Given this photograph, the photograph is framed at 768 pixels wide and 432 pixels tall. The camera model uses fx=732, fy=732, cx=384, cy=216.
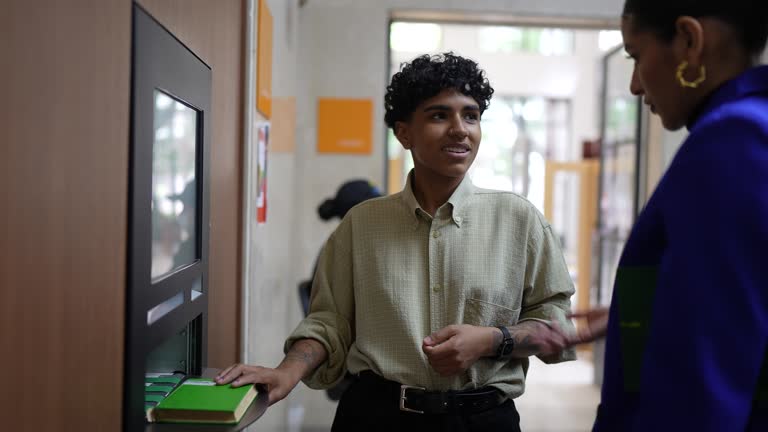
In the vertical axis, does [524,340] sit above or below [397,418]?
above

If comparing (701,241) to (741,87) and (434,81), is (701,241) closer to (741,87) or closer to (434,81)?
(741,87)

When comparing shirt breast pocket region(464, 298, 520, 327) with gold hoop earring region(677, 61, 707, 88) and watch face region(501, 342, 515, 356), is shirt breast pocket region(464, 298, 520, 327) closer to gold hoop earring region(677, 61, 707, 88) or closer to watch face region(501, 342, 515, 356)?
watch face region(501, 342, 515, 356)

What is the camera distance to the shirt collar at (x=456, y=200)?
1.66 meters

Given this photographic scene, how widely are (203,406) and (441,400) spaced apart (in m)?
0.54

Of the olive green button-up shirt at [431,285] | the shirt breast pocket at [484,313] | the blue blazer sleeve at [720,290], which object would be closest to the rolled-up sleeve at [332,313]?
the olive green button-up shirt at [431,285]

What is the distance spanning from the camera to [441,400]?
1.52 m

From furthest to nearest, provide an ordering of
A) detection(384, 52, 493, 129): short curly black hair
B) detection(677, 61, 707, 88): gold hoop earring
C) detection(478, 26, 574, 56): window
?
detection(478, 26, 574, 56): window < detection(384, 52, 493, 129): short curly black hair < detection(677, 61, 707, 88): gold hoop earring

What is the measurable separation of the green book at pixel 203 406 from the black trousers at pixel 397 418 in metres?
0.36

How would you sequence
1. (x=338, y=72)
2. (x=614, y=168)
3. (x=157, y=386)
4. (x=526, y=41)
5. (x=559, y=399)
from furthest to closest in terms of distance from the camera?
1. (x=526, y=41)
2. (x=614, y=168)
3. (x=559, y=399)
4. (x=338, y=72)
5. (x=157, y=386)

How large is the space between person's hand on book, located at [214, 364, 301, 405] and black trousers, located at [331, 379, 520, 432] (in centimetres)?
18

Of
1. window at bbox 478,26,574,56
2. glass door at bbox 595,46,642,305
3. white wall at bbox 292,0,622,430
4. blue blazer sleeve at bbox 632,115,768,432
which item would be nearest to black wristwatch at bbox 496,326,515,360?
blue blazer sleeve at bbox 632,115,768,432

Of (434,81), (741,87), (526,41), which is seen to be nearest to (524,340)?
(434,81)

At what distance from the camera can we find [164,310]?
1326 millimetres

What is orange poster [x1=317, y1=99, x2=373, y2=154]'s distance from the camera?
420 cm
